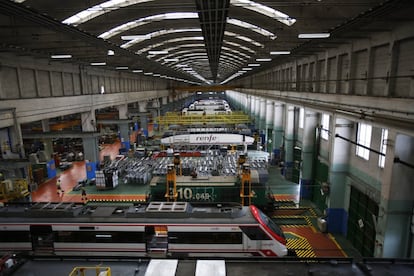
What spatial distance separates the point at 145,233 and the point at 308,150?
1301cm

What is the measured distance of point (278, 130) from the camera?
1120 inches

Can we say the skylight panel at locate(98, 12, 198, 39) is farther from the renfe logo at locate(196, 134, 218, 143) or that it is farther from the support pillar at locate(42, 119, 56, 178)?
the support pillar at locate(42, 119, 56, 178)

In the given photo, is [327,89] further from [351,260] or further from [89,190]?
[89,190]

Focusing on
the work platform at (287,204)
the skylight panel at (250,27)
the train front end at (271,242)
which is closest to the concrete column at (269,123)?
the work platform at (287,204)

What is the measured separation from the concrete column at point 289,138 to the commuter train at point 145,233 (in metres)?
13.0

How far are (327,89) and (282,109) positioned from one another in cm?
1256

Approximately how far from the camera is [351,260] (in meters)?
6.17

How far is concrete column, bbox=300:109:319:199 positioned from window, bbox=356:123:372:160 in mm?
4773

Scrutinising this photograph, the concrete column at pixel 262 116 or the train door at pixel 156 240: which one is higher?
the concrete column at pixel 262 116

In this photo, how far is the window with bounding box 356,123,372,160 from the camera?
13.2 metres

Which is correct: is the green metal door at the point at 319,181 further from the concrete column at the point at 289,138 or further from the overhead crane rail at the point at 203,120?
the overhead crane rail at the point at 203,120

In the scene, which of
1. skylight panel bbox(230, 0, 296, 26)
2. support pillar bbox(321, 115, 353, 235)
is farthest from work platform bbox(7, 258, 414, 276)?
skylight panel bbox(230, 0, 296, 26)

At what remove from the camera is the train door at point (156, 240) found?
1110 centimetres

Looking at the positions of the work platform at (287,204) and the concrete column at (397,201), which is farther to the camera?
the work platform at (287,204)
